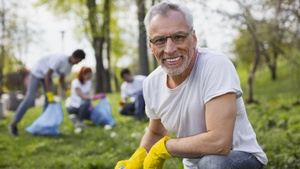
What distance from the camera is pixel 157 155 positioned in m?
1.96

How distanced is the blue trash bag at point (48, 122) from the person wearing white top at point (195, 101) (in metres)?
3.84

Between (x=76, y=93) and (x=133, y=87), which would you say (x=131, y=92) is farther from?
(x=76, y=93)

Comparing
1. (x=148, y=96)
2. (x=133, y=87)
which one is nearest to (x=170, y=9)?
(x=148, y=96)

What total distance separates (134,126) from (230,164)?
435 centimetres

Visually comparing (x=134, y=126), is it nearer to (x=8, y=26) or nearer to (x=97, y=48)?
(x=8, y=26)

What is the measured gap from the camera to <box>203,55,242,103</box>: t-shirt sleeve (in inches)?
70.3

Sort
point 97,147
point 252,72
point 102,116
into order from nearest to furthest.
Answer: point 97,147, point 102,116, point 252,72

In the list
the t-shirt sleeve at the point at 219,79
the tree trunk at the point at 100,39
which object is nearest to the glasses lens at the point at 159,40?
the t-shirt sleeve at the point at 219,79

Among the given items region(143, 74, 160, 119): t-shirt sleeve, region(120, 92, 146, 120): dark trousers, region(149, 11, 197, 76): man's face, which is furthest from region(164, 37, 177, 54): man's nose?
region(120, 92, 146, 120): dark trousers

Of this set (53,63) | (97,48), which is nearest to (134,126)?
(53,63)

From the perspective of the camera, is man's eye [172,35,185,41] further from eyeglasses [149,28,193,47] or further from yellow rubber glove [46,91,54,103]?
yellow rubber glove [46,91,54,103]

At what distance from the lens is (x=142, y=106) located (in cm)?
672

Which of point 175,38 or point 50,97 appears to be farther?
point 50,97

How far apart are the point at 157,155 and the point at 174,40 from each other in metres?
0.59
